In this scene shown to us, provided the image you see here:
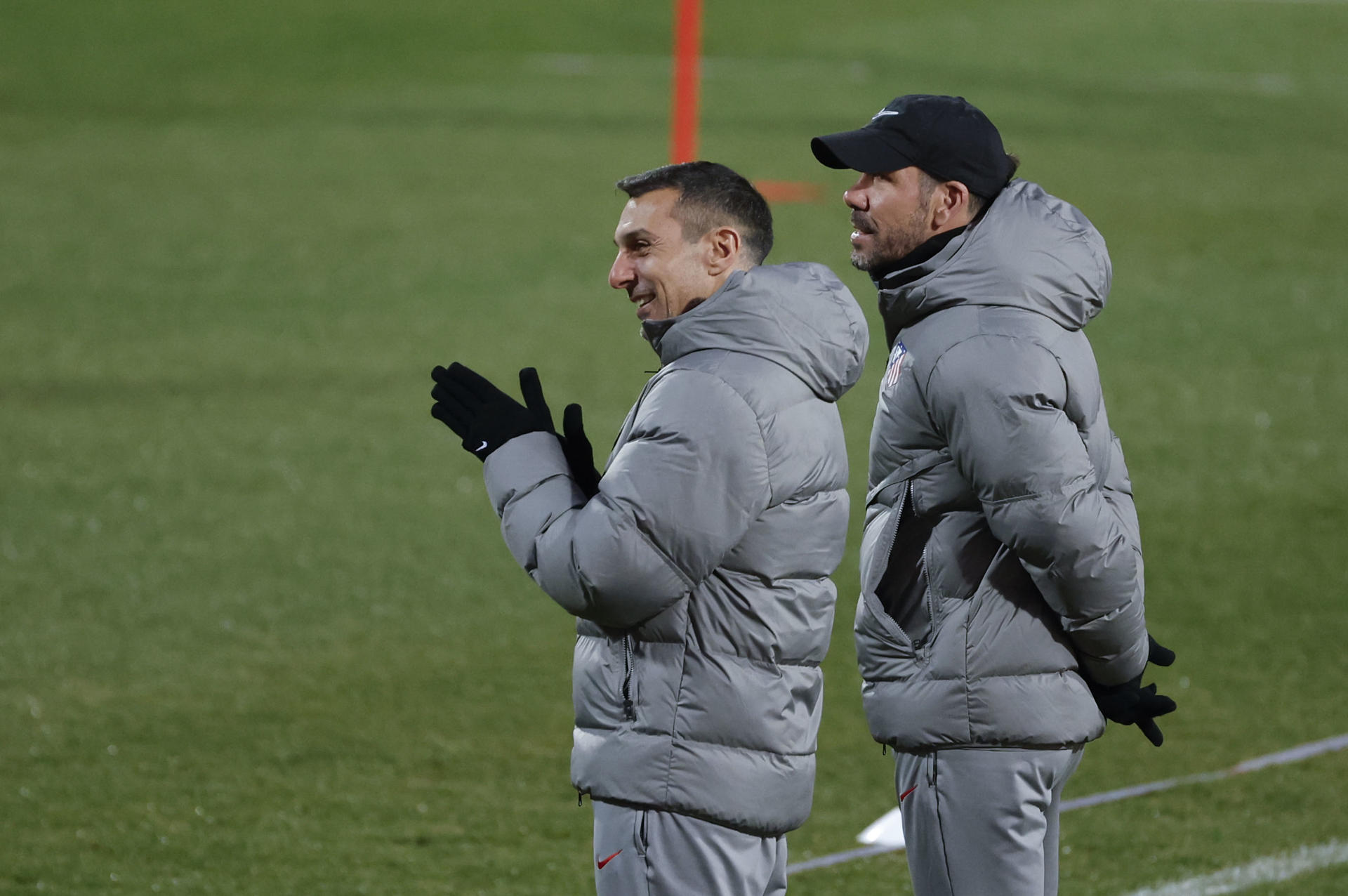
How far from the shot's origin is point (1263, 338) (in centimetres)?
1139

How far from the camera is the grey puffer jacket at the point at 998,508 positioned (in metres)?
3.37

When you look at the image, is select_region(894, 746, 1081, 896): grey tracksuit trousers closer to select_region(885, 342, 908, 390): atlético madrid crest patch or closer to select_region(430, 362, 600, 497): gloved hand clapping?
select_region(885, 342, 908, 390): atlético madrid crest patch

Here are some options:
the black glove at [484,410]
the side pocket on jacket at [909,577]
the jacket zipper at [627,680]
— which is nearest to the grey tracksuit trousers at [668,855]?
the jacket zipper at [627,680]

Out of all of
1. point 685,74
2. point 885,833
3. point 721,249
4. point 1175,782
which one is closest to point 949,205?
point 721,249

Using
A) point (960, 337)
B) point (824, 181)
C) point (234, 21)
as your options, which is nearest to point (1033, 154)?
point (824, 181)

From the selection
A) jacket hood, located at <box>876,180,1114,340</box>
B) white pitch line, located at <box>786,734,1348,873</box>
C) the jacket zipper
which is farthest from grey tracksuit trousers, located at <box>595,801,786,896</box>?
white pitch line, located at <box>786,734,1348,873</box>

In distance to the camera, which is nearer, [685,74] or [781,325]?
[781,325]

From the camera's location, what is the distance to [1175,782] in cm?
572

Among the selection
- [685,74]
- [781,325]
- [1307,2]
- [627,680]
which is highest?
[1307,2]

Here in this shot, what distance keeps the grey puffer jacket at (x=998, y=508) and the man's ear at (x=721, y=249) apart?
1.35ft

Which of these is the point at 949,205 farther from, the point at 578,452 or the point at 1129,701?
the point at 1129,701

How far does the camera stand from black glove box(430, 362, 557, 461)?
3.29 m

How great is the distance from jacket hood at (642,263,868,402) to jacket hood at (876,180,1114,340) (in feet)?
0.72

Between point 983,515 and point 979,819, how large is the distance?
Answer: 58 centimetres
